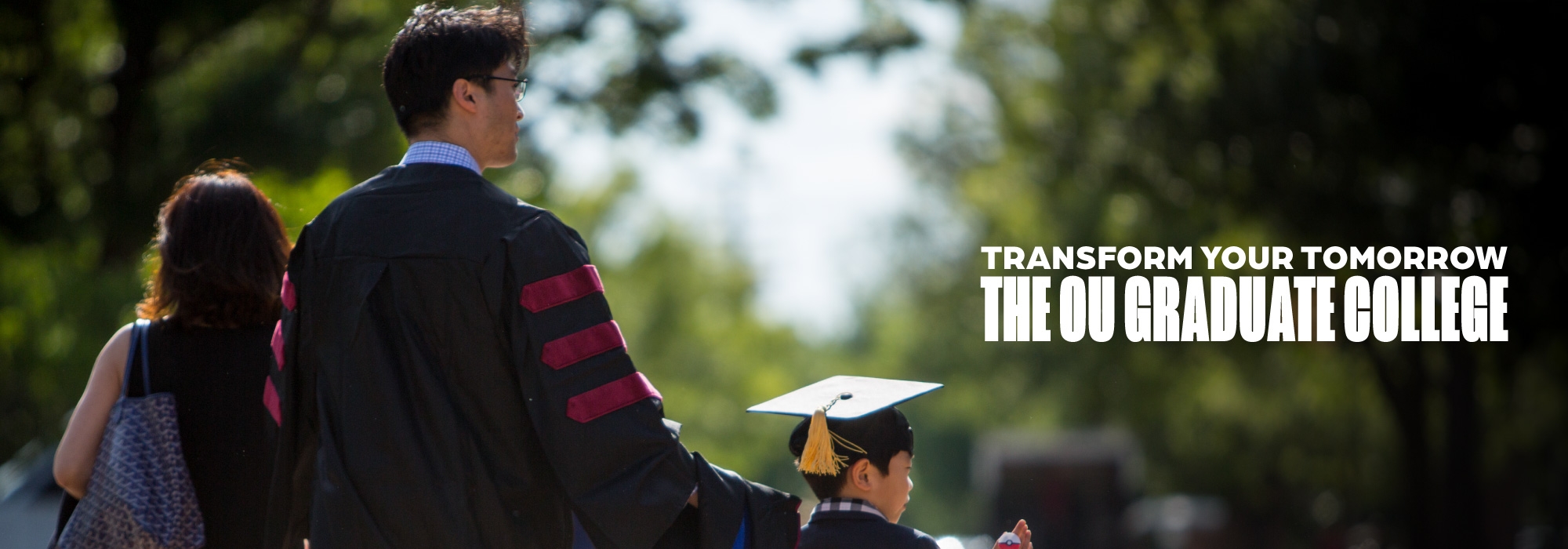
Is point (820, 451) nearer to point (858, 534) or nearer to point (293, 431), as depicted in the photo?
point (858, 534)

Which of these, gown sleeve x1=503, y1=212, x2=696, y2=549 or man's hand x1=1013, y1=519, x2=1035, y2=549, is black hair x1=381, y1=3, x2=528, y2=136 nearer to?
gown sleeve x1=503, y1=212, x2=696, y2=549

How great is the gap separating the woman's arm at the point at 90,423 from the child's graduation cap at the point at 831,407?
1.28 meters

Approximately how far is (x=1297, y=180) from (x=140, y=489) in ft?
42.0

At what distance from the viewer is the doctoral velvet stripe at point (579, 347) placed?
222 centimetres

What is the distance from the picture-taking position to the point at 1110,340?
18.4 metres

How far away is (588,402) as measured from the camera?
7.23ft

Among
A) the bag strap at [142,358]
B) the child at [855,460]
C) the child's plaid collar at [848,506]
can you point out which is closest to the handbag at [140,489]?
the bag strap at [142,358]

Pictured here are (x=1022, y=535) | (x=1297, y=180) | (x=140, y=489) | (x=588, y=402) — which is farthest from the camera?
(x=1297, y=180)

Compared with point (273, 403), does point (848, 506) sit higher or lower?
lower

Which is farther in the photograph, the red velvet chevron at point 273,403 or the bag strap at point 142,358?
the bag strap at point 142,358

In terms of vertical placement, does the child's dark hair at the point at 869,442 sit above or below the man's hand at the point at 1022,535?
above

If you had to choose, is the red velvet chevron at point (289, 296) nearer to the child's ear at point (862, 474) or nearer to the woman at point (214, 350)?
the woman at point (214, 350)

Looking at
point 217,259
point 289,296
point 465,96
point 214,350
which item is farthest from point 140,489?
point 465,96

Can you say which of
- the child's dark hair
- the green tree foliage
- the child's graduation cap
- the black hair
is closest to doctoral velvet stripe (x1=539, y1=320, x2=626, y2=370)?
the black hair
